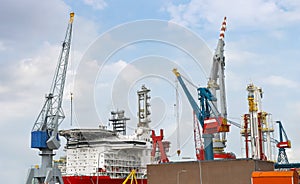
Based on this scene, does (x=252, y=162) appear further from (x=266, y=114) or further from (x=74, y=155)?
(x=266, y=114)

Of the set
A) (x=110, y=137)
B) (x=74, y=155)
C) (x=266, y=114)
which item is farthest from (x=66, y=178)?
(x=266, y=114)

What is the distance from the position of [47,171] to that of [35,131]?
611cm

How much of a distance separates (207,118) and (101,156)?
21.2 metres

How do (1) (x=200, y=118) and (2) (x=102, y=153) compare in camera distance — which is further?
(2) (x=102, y=153)

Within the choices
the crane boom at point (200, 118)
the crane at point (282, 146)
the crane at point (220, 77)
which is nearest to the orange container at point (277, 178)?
the crane boom at point (200, 118)

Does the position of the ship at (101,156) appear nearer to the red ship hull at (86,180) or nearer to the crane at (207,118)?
the red ship hull at (86,180)

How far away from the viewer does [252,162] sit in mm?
54969

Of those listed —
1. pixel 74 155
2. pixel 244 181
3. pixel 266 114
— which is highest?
pixel 266 114

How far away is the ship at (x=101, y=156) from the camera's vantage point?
6975 cm

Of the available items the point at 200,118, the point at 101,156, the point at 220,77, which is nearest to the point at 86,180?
the point at 101,156

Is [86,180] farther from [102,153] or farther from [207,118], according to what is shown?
[207,118]

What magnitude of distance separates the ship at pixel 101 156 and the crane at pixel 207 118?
16.4 m

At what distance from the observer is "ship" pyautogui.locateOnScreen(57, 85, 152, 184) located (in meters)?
69.8

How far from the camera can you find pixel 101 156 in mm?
71438
